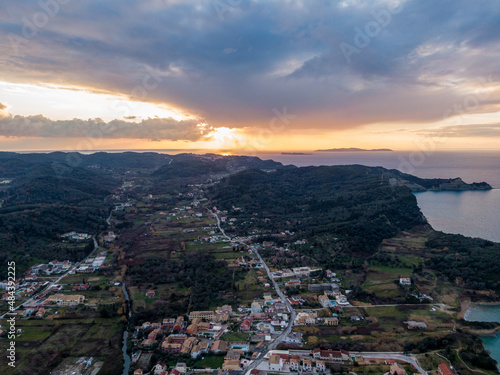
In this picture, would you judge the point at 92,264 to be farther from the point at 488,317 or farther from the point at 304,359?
the point at 488,317

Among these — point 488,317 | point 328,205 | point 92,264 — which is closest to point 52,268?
point 92,264

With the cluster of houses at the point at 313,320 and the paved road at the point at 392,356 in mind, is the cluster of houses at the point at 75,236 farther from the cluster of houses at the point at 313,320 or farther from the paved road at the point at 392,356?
the paved road at the point at 392,356

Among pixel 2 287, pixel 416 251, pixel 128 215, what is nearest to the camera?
pixel 2 287

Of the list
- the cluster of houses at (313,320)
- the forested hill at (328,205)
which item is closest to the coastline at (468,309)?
the cluster of houses at (313,320)

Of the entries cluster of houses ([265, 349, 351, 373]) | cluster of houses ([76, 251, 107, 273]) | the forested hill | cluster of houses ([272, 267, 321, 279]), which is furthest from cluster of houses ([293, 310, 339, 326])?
cluster of houses ([76, 251, 107, 273])

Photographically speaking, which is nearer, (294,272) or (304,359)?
(304,359)

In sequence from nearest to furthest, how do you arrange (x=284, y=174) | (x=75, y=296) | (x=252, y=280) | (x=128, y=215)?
(x=75, y=296) < (x=252, y=280) < (x=128, y=215) < (x=284, y=174)

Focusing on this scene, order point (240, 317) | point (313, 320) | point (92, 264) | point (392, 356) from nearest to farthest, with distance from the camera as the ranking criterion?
1. point (392, 356)
2. point (313, 320)
3. point (240, 317)
4. point (92, 264)

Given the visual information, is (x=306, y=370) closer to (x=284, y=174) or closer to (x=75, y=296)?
(x=75, y=296)

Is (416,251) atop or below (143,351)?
atop

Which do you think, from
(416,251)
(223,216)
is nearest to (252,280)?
(416,251)
